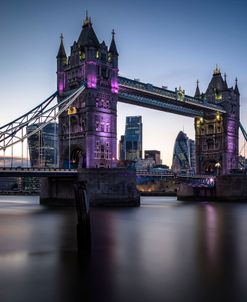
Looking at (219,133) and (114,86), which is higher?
(114,86)

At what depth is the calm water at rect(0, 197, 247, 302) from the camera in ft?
A: 53.3

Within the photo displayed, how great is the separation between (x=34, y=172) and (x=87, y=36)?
74.9 feet

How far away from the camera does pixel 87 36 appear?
207ft

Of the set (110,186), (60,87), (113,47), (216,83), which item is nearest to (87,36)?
(113,47)

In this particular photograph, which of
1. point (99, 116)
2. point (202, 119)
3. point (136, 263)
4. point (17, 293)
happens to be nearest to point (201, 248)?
point (136, 263)

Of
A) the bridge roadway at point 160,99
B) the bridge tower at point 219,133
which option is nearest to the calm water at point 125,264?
the bridge roadway at point 160,99

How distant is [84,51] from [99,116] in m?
9.29

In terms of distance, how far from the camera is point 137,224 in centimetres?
3831

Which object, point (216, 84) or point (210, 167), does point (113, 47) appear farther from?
point (210, 167)

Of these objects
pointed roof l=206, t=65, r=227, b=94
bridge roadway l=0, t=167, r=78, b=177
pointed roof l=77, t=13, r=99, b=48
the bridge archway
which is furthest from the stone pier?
pointed roof l=77, t=13, r=99, b=48

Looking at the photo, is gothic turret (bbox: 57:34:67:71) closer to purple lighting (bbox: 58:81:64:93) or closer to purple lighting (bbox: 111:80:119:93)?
purple lighting (bbox: 58:81:64:93)

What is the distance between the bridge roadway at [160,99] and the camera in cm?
6906

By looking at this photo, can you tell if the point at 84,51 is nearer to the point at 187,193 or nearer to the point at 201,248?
the point at 187,193

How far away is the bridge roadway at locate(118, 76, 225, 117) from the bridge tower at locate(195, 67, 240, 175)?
207 centimetres
